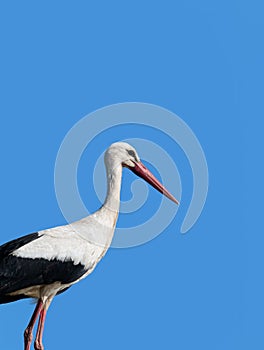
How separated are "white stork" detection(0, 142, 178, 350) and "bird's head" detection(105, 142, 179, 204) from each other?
62cm

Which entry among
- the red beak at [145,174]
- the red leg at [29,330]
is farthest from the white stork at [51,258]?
the red beak at [145,174]

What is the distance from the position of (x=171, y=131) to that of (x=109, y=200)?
1.14 meters

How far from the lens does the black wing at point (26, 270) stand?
76812 millimetres

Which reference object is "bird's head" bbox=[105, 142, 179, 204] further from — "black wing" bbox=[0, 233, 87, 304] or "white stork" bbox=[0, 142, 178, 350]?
"black wing" bbox=[0, 233, 87, 304]

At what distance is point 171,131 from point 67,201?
160 cm

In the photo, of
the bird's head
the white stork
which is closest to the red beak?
the bird's head

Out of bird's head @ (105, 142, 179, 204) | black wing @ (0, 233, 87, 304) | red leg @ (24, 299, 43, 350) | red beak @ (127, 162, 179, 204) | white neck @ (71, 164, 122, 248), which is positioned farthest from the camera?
red beak @ (127, 162, 179, 204)

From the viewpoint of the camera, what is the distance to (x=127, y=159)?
77.9 m

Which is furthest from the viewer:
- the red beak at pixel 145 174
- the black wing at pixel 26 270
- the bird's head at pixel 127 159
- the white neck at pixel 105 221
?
the red beak at pixel 145 174

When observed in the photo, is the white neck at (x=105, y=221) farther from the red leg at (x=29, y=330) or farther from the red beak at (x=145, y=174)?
the red leg at (x=29, y=330)

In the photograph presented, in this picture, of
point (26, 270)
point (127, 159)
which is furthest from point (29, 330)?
point (127, 159)

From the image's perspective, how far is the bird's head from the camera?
77688 millimetres

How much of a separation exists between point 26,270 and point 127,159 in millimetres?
2077

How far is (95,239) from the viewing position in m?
77.1
